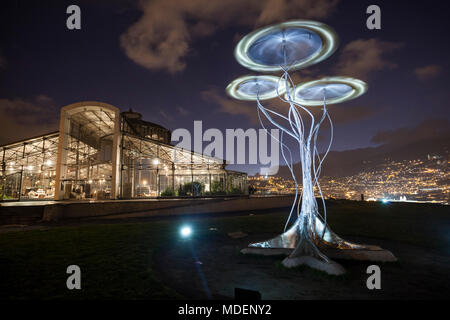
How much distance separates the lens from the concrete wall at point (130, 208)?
1431 cm

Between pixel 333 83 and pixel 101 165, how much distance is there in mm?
26474

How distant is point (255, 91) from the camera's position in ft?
25.8

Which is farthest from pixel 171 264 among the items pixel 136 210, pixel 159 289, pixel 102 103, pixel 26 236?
pixel 102 103

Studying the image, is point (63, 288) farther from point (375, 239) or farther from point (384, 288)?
point (375, 239)

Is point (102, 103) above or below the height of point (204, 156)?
above

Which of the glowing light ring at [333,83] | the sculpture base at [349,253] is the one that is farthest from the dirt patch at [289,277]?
the glowing light ring at [333,83]

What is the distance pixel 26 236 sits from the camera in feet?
29.3

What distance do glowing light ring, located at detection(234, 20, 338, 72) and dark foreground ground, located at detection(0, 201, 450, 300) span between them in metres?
4.79

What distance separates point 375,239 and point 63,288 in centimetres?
Answer: 918

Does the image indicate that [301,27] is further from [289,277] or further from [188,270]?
[188,270]

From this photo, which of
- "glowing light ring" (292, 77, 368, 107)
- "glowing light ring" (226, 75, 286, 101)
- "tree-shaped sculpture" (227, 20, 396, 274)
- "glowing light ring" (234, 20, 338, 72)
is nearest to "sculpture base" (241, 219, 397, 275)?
"tree-shaped sculpture" (227, 20, 396, 274)

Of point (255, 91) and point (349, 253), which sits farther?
point (255, 91)

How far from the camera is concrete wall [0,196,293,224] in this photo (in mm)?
14313

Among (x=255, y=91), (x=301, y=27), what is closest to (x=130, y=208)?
(x=255, y=91)
